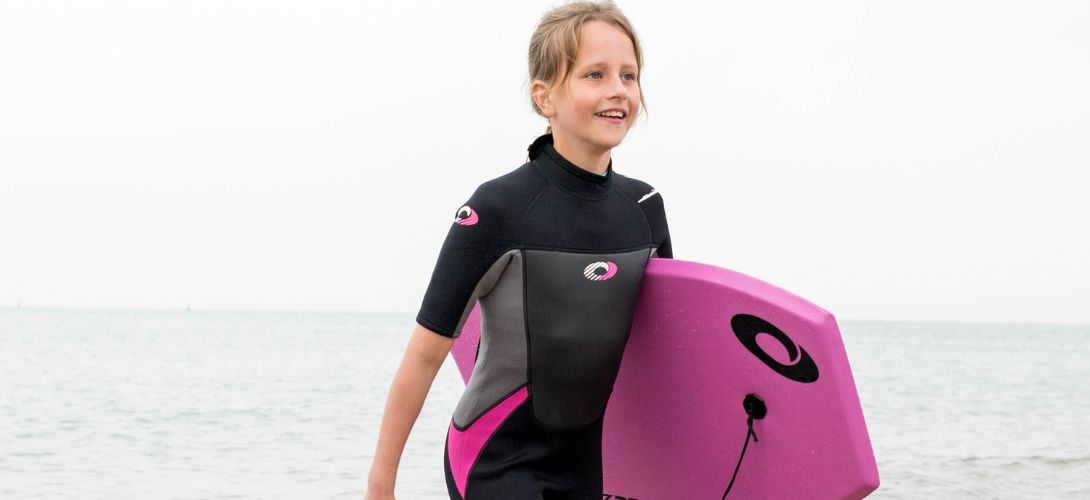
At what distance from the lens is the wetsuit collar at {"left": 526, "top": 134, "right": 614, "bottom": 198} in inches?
85.7

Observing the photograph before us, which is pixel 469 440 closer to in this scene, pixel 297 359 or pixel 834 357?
pixel 834 357

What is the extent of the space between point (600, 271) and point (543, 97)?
360 millimetres

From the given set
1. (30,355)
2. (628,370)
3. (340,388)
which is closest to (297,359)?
(30,355)

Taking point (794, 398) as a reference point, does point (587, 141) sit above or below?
above

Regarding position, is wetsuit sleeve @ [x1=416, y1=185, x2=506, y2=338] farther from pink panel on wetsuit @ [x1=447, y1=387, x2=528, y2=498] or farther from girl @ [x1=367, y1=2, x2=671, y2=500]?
pink panel on wetsuit @ [x1=447, y1=387, x2=528, y2=498]

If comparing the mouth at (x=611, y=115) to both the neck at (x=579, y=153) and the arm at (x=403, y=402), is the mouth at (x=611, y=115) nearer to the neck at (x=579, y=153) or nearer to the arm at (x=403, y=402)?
the neck at (x=579, y=153)

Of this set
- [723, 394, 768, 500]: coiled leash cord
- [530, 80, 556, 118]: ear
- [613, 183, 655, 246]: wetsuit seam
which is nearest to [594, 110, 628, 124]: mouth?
[530, 80, 556, 118]: ear

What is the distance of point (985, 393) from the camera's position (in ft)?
70.2

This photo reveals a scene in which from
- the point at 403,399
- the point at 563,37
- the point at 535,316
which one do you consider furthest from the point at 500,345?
the point at 563,37

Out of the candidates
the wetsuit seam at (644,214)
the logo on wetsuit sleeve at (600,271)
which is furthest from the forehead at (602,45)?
the logo on wetsuit sleeve at (600,271)

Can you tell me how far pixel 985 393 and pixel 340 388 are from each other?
12.1 meters

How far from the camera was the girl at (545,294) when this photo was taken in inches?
81.7

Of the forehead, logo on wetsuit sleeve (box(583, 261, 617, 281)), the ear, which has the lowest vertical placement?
logo on wetsuit sleeve (box(583, 261, 617, 281))

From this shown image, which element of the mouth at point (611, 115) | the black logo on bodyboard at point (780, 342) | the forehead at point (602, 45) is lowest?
the black logo on bodyboard at point (780, 342)
